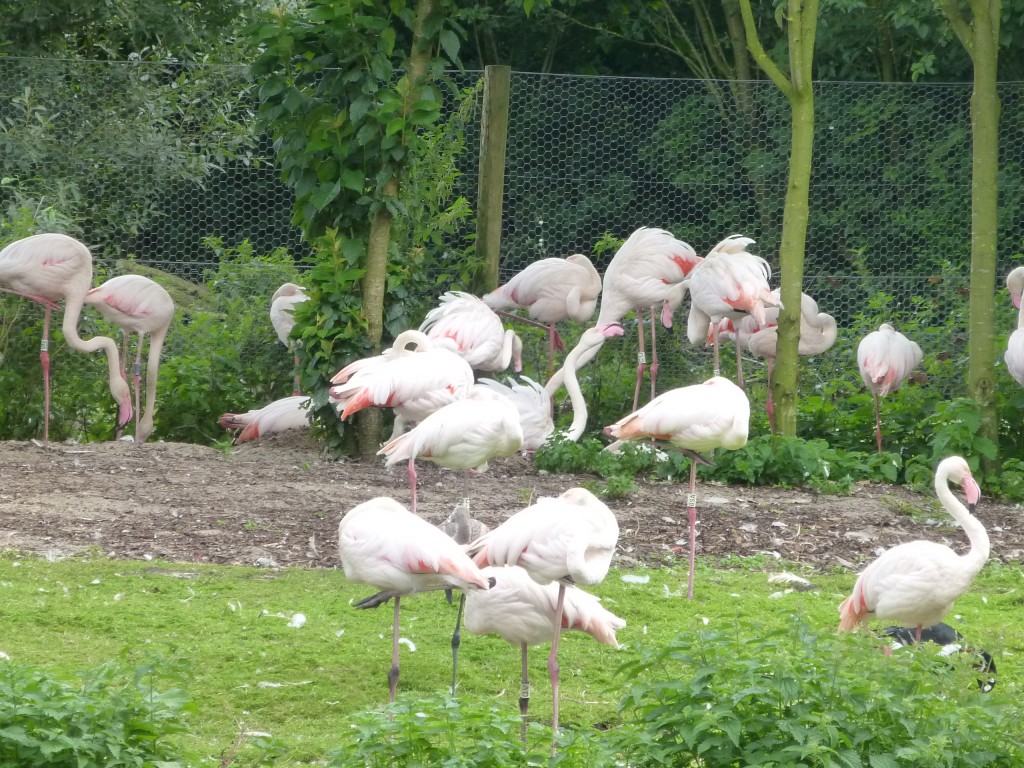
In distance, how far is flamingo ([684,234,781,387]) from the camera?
8.24 m

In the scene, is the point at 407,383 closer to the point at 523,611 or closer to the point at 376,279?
the point at 376,279

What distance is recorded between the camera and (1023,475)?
8.09 meters

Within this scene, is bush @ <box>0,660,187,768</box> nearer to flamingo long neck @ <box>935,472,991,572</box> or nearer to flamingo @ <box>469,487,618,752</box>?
flamingo @ <box>469,487,618,752</box>

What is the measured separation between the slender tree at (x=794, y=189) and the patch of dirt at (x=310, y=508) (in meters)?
0.83

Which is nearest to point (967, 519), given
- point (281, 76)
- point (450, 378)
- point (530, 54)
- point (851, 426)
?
point (450, 378)

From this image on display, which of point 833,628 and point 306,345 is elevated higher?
point 306,345

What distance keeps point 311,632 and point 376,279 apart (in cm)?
367

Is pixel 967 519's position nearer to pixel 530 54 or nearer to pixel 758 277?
pixel 758 277

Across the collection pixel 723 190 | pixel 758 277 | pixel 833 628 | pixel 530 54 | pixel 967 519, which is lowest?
pixel 833 628

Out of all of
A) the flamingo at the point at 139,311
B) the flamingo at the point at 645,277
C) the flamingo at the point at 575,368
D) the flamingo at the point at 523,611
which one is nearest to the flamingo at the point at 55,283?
the flamingo at the point at 139,311

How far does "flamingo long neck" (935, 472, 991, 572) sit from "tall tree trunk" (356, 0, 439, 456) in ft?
13.0

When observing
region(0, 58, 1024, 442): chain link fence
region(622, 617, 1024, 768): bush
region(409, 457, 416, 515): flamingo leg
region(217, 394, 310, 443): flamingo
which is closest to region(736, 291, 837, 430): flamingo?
region(0, 58, 1024, 442): chain link fence

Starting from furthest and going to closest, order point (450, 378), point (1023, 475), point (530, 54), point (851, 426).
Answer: point (530, 54), point (851, 426), point (1023, 475), point (450, 378)

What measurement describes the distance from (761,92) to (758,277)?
3102 mm
